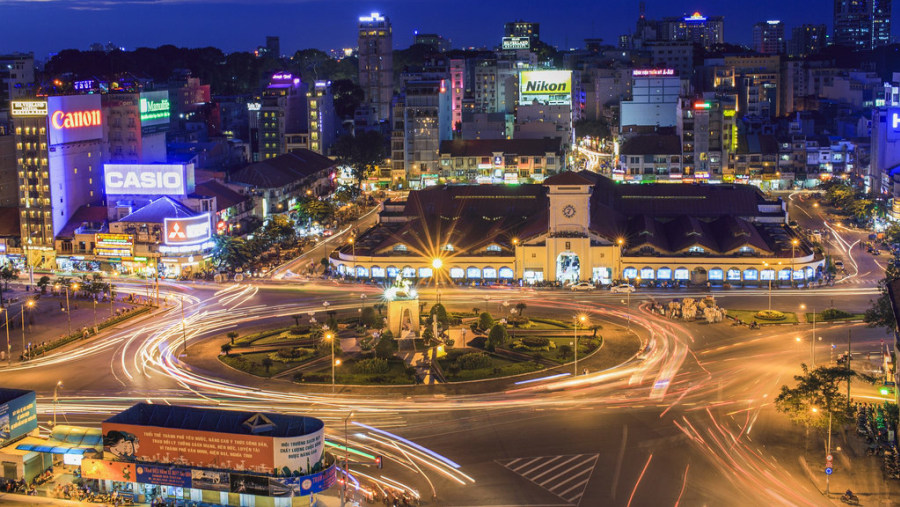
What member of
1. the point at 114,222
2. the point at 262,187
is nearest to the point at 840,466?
the point at 114,222

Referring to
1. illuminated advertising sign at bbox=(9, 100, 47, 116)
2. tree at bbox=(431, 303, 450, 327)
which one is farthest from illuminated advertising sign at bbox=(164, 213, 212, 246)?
tree at bbox=(431, 303, 450, 327)

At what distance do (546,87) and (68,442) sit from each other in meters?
144

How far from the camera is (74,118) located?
11544cm

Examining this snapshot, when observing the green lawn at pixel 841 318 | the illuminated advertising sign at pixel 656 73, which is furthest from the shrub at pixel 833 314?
the illuminated advertising sign at pixel 656 73

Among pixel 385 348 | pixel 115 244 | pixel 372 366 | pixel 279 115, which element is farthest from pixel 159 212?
pixel 279 115

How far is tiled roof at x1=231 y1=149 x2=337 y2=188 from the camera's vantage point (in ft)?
458

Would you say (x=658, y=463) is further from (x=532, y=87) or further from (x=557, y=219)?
(x=532, y=87)

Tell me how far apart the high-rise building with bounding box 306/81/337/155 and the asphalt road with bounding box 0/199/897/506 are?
288 ft

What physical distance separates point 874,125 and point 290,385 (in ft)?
366

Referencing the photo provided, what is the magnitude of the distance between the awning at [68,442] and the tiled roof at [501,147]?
11822 cm

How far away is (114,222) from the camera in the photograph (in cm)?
11125

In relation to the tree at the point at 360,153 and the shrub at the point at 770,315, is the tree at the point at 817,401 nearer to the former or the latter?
the shrub at the point at 770,315

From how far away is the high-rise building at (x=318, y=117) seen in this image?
177 meters

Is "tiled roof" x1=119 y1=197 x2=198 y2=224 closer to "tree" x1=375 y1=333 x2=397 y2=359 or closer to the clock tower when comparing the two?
the clock tower
